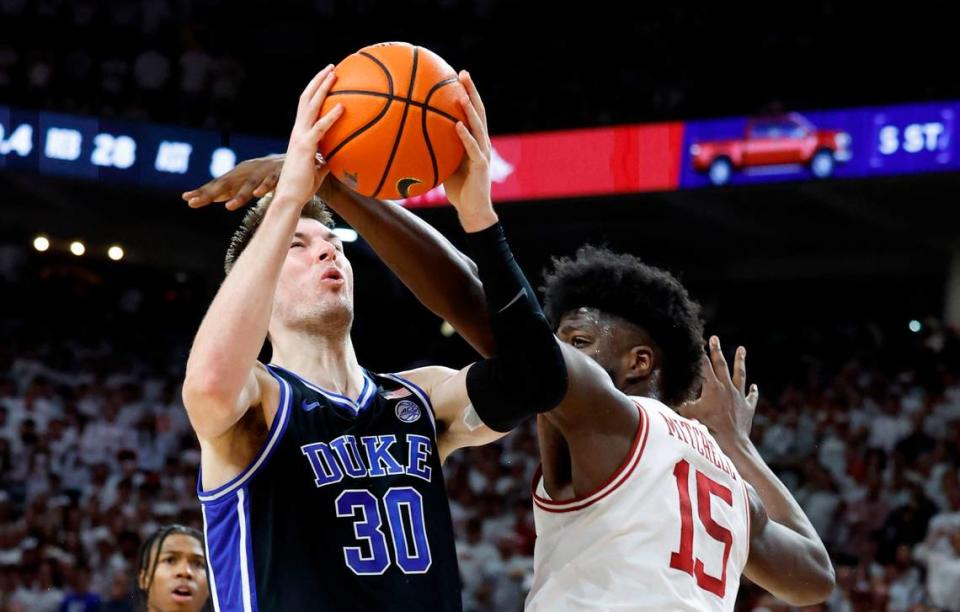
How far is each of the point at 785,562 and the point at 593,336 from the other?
796 millimetres

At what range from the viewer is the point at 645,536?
2.85 metres

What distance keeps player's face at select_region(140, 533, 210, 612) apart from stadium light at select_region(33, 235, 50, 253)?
1369cm

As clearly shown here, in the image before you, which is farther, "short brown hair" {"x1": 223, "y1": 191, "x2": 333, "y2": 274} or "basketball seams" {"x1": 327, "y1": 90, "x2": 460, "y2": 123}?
"short brown hair" {"x1": 223, "y1": 191, "x2": 333, "y2": 274}

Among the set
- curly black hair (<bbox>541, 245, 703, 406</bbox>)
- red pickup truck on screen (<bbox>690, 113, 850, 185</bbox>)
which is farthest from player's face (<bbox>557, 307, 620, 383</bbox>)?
red pickup truck on screen (<bbox>690, 113, 850, 185</bbox>)

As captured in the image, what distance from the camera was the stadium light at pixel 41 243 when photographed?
17.5 meters

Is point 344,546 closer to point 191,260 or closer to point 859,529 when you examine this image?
point 859,529

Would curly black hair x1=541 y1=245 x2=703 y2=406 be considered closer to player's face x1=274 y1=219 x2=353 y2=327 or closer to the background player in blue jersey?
the background player in blue jersey

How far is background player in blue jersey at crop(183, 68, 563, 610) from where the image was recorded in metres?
→ 2.62

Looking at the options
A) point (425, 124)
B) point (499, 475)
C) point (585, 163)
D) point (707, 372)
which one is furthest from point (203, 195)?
point (585, 163)

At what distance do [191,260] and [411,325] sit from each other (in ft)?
10.5

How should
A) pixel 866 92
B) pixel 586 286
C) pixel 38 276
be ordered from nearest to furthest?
pixel 586 286, pixel 866 92, pixel 38 276

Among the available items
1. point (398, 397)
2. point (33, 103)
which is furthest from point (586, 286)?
point (33, 103)

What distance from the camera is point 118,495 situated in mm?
11375

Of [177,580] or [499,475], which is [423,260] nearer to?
[177,580]
